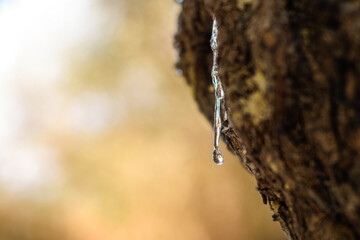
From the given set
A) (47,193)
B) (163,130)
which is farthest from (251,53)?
(47,193)

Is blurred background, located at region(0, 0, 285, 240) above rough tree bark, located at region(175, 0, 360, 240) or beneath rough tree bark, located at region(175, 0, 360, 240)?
above

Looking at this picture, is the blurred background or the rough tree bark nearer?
the rough tree bark

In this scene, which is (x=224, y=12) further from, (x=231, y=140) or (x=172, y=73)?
(x=172, y=73)

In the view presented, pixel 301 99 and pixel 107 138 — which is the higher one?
pixel 107 138

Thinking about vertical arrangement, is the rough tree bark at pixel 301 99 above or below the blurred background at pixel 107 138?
below
